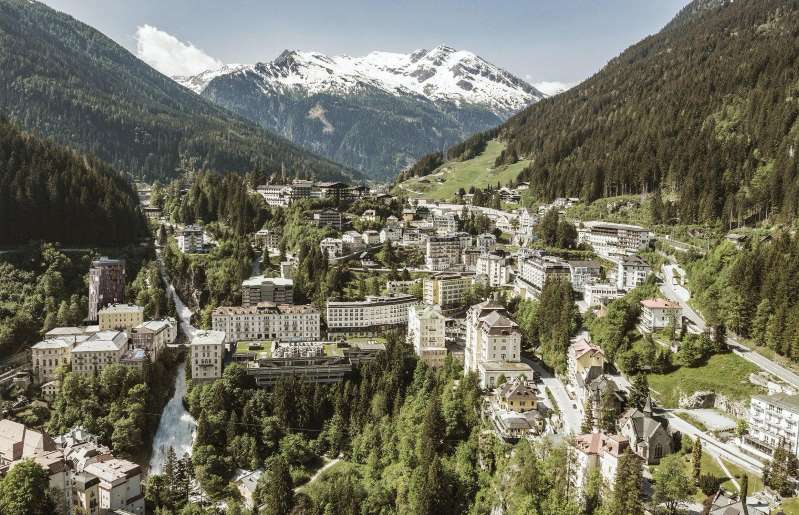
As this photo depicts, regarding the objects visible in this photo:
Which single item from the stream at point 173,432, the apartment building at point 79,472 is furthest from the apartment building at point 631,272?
the apartment building at point 79,472

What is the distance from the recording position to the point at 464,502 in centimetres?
5012

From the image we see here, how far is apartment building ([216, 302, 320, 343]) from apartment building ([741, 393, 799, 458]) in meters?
52.5

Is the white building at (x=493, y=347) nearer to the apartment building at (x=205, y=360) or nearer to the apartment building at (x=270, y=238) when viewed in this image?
the apartment building at (x=205, y=360)

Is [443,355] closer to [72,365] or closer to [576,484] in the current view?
[576,484]

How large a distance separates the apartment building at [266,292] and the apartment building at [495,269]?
2925cm

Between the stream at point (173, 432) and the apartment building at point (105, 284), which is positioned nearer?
the stream at point (173, 432)

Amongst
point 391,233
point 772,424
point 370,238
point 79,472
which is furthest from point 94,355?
point 772,424

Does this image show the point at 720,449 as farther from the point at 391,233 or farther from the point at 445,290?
the point at 391,233

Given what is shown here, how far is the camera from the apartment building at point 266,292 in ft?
279

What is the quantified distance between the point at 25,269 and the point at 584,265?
3135 inches

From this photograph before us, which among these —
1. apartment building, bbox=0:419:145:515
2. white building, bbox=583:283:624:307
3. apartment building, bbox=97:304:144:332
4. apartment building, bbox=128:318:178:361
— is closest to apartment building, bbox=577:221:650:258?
white building, bbox=583:283:624:307

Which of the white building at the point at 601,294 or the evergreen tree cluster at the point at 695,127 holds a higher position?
the evergreen tree cluster at the point at 695,127

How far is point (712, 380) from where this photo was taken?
52.1 meters

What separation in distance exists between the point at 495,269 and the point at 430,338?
21704mm
